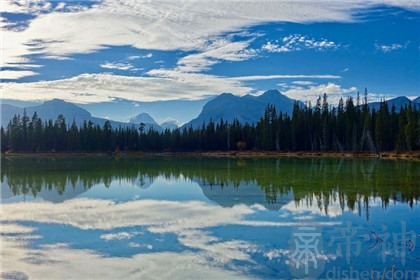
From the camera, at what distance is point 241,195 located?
79.2ft

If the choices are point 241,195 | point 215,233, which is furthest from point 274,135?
point 215,233

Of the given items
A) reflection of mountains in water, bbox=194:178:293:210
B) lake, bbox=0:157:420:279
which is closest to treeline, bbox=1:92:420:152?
reflection of mountains in water, bbox=194:178:293:210

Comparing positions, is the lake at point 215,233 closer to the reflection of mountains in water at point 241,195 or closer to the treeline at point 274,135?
the reflection of mountains in water at point 241,195

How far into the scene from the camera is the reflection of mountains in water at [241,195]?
69.4 ft

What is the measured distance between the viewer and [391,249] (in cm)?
1238

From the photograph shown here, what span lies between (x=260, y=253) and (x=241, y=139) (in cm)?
10034

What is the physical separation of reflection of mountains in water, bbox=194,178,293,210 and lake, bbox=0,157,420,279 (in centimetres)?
6

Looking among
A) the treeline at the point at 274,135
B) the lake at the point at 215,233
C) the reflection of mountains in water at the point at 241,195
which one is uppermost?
the treeline at the point at 274,135

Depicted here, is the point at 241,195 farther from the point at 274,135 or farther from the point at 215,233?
the point at 274,135

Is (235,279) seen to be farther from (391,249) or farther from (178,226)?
(178,226)

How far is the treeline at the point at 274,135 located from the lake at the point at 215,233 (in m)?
59.4

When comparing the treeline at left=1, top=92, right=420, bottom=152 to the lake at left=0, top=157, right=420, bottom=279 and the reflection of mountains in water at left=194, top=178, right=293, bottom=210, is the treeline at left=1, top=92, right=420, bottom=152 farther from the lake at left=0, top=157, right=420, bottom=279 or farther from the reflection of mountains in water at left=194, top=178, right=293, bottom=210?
the lake at left=0, top=157, right=420, bottom=279

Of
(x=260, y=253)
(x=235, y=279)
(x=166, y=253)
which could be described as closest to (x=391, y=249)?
(x=260, y=253)

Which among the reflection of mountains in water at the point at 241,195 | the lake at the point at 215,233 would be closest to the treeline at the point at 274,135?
the reflection of mountains in water at the point at 241,195
